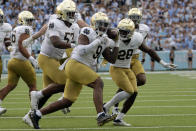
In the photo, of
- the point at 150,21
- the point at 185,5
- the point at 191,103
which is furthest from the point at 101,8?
the point at 191,103

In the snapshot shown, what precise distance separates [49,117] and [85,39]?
1859 millimetres

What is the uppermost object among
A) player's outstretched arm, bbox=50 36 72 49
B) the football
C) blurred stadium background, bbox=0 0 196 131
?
the football

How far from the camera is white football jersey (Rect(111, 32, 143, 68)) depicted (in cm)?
684

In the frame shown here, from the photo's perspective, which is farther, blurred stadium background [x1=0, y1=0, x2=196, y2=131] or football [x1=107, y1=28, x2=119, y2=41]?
blurred stadium background [x1=0, y1=0, x2=196, y2=131]

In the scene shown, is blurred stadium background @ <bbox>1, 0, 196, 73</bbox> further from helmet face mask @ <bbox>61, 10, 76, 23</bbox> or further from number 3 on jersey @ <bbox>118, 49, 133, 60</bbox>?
helmet face mask @ <bbox>61, 10, 76, 23</bbox>

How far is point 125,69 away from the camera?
6.98 meters

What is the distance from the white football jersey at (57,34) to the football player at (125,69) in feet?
2.13

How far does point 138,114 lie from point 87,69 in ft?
5.99

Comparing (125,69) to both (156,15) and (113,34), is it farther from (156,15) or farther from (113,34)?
(156,15)

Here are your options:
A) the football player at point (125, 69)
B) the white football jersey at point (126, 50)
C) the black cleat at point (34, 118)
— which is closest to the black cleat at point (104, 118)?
the football player at point (125, 69)

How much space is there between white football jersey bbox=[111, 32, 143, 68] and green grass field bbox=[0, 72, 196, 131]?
787mm

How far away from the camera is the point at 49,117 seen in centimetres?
750

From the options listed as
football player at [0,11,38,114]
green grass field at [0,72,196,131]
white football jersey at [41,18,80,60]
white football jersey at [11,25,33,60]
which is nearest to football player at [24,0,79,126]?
white football jersey at [41,18,80,60]

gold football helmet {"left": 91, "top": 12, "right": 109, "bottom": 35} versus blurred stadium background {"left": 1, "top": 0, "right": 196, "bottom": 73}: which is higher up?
gold football helmet {"left": 91, "top": 12, "right": 109, "bottom": 35}
